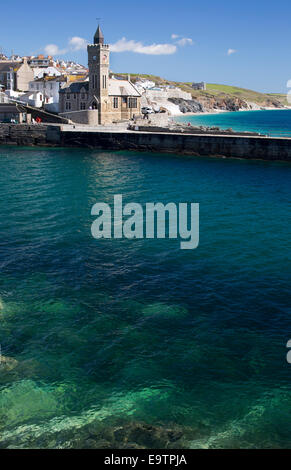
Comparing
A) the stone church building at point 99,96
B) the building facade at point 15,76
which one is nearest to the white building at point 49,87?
the building facade at point 15,76

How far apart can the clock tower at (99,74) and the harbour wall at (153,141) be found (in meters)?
12.3

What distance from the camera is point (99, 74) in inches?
3440

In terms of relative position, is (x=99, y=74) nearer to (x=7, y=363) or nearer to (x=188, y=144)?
(x=188, y=144)

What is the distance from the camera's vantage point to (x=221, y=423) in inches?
525

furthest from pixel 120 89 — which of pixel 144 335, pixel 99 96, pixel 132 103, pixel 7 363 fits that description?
pixel 7 363

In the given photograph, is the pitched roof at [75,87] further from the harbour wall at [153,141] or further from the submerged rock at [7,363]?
the submerged rock at [7,363]

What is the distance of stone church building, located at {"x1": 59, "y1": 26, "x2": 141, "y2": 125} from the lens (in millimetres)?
86312

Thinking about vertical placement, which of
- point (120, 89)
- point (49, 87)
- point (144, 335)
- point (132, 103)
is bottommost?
point (144, 335)

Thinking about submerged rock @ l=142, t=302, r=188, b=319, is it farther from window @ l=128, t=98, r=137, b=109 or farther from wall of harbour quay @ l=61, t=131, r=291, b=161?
window @ l=128, t=98, r=137, b=109

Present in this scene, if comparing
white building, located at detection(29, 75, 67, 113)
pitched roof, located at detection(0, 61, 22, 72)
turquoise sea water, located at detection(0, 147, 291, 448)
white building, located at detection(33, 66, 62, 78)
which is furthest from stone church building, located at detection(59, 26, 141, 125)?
turquoise sea water, located at detection(0, 147, 291, 448)

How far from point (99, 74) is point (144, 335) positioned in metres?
77.3

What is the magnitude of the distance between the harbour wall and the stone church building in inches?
449

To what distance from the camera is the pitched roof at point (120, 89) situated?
93481 millimetres

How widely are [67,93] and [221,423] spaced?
89060 mm
